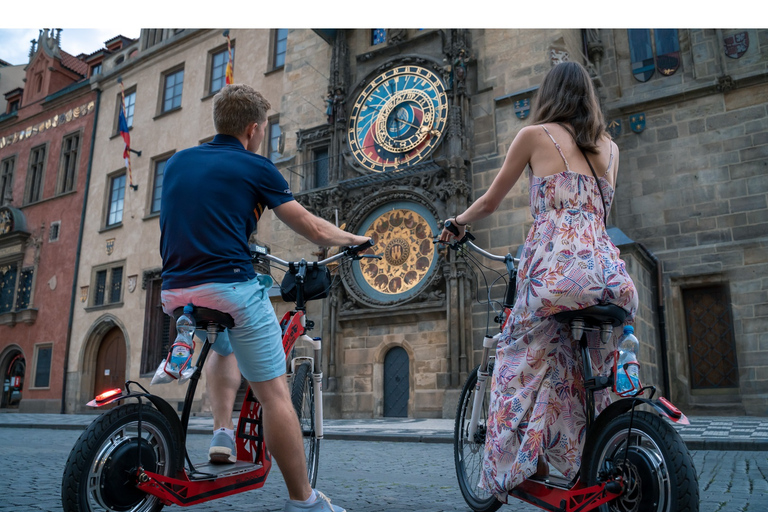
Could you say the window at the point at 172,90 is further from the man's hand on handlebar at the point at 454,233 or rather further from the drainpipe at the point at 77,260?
the man's hand on handlebar at the point at 454,233

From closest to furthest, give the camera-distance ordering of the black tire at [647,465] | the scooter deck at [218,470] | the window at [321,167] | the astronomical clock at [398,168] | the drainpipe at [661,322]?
1. the black tire at [647,465]
2. the scooter deck at [218,470]
3. the drainpipe at [661,322]
4. the astronomical clock at [398,168]
5. the window at [321,167]

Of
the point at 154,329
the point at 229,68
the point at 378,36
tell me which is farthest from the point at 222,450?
the point at 154,329

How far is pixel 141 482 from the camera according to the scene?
2346 mm

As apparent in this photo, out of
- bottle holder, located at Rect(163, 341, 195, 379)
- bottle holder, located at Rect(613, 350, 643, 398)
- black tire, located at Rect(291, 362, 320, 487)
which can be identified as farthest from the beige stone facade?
bottle holder, located at Rect(163, 341, 195, 379)

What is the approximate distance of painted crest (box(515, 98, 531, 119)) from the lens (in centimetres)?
1316

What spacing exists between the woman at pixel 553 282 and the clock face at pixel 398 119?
37.3ft

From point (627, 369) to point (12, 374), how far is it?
27393mm

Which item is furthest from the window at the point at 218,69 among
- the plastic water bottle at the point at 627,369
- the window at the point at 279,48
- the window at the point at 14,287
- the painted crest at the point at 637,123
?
the plastic water bottle at the point at 627,369

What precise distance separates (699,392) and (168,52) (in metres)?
20.0

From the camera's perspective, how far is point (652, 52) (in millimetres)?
A: 14320

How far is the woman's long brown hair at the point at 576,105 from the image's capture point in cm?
269

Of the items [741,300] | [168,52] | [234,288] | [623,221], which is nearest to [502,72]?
[623,221]

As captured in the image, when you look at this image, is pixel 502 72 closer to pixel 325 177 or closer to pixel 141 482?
→ pixel 325 177

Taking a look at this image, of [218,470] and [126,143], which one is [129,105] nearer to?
[126,143]
